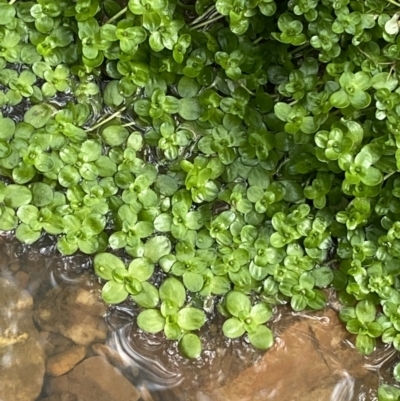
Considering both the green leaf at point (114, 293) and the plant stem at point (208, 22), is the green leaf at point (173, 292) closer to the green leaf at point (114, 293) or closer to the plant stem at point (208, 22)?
the green leaf at point (114, 293)

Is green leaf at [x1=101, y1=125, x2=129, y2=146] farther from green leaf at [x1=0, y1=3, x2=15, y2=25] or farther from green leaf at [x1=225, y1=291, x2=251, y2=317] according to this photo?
green leaf at [x1=225, y1=291, x2=251, y2=317]

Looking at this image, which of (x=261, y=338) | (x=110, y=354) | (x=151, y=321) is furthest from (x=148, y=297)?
(x=261, y=338)

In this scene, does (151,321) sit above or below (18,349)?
above

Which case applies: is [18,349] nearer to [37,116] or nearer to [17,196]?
[17,196]

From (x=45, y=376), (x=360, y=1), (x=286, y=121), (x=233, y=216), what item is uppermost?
(x=360, y=1)

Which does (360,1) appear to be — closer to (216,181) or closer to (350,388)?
(216,181)

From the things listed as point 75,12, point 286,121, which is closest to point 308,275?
point 286,121

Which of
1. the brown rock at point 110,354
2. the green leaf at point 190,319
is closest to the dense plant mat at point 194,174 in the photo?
the green leaf at point 190,319
